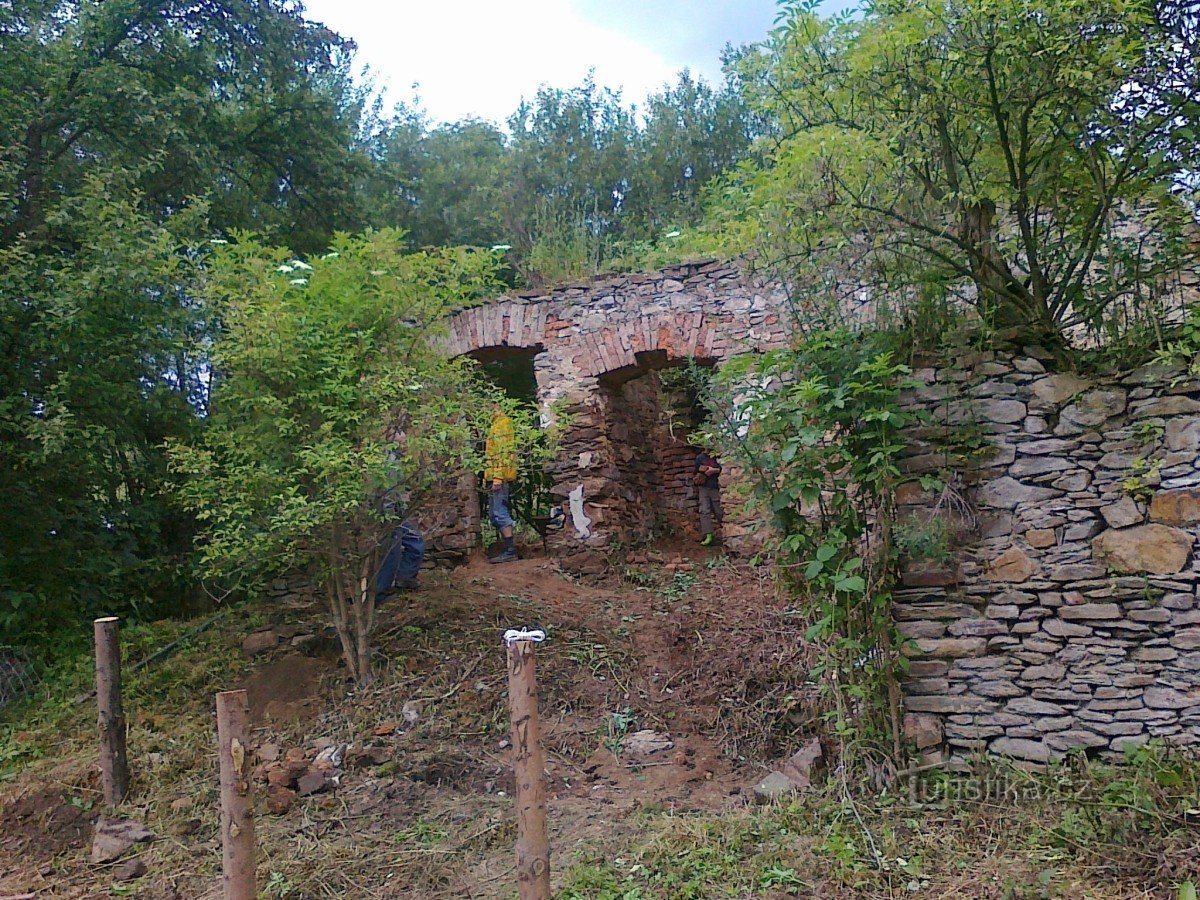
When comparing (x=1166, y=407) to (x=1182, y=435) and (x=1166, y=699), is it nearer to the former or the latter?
(x=1182, y=435)

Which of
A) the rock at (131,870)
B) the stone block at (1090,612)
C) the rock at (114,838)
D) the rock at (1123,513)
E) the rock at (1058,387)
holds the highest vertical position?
the rock at (1058,387)

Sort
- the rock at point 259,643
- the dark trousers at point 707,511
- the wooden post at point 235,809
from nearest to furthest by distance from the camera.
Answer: the wooden post at point 235,809, the rock at point 259,643, the dark trousers at point 707,511

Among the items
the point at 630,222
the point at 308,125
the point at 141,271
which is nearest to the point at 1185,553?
the point at 141,271

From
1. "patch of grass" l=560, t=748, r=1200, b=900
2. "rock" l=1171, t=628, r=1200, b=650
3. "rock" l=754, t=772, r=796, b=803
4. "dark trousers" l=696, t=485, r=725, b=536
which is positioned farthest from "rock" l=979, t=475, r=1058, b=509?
"dark trousers" l=696, t=485, r=725, b=536

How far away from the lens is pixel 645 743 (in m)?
4.91

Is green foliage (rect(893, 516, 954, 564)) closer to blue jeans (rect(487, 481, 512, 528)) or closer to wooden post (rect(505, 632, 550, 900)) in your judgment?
wooden post (rect(505, 632, 550, 900))

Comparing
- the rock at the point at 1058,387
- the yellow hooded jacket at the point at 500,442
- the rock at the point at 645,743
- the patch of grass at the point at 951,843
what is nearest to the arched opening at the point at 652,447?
the yellow hooded jacket at the point at 500,442

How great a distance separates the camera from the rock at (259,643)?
616 centimetres

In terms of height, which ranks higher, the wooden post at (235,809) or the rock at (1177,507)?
the rock at (1177,507)

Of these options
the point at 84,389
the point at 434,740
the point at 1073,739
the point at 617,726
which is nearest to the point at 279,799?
the point at 434,740

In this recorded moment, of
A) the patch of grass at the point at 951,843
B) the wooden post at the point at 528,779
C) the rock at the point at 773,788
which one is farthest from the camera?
the rock at the point at 773,788

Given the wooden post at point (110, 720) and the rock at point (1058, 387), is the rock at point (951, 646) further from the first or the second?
the wooden post at point (110, 720)

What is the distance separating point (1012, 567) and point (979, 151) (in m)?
1.91

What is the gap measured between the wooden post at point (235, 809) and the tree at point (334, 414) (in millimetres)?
1941
